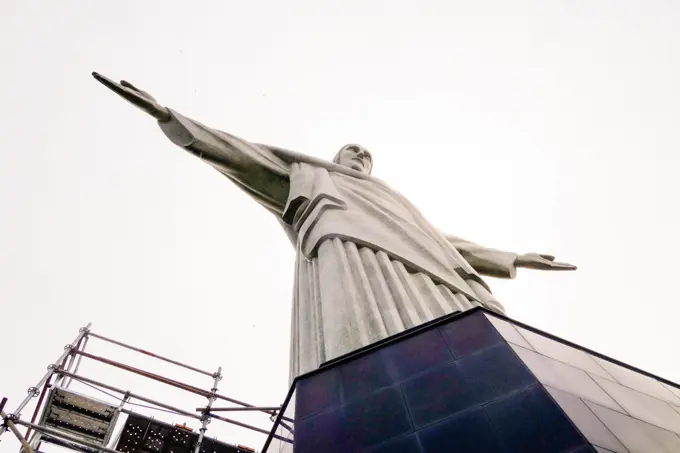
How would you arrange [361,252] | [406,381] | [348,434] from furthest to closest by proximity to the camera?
[361,252]
[406,381]
[348,434]

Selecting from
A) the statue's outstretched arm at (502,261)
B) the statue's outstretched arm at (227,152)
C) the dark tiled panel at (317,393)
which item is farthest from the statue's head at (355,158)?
the dark tiled panel at (317,393)

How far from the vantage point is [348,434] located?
3.01 metres

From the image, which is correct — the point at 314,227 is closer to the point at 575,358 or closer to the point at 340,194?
the point at 340,194

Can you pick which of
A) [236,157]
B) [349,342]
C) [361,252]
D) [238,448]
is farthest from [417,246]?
[238,448]

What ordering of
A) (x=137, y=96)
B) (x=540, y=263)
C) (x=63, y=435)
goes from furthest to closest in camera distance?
(x=540, y=263) < (x=63, y=435) < (x=137, y=96)

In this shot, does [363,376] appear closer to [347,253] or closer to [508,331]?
[508,331]

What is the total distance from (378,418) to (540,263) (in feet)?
21.6

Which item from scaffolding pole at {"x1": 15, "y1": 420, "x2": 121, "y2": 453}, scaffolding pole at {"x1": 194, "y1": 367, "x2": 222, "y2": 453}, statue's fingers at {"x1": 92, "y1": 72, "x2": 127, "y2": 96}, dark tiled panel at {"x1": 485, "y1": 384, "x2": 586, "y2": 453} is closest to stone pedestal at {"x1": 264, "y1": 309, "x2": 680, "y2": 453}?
dark tiled panel at {"x1": 485, "y1": 384, "x2": 586, "y2": 453}

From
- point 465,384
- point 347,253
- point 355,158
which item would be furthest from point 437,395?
point 355,158

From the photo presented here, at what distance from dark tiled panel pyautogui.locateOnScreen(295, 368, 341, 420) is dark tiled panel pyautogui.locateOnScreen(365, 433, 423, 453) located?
44 cm

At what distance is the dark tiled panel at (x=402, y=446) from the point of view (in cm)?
282

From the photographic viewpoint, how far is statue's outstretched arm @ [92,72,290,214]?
7.51 meters

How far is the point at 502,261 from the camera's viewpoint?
9.05 meters

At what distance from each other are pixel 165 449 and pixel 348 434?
772cm
